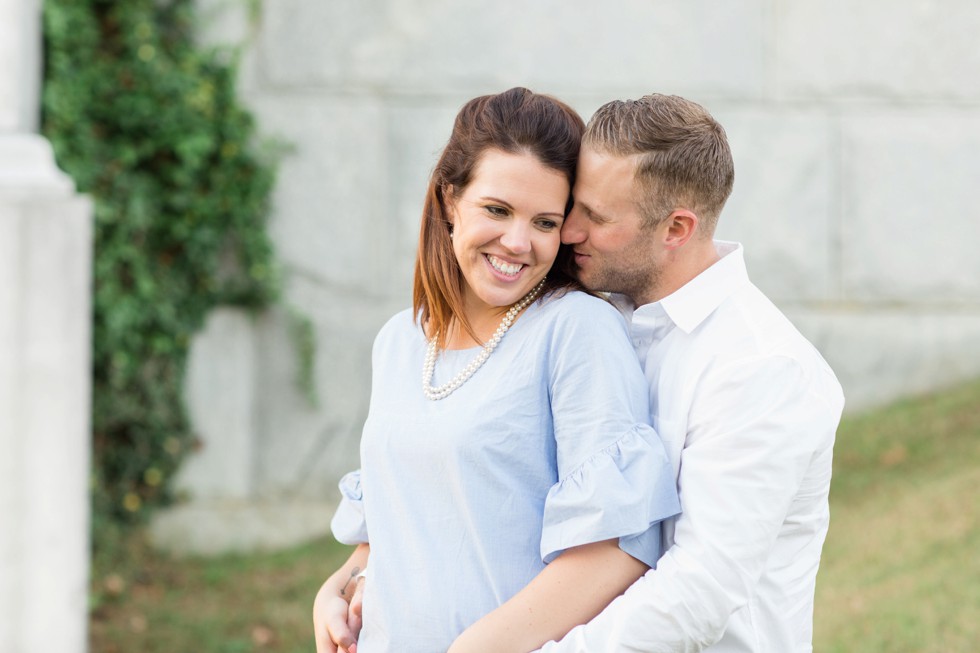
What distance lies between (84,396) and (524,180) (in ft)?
9.14

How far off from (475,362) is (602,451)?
32 cm

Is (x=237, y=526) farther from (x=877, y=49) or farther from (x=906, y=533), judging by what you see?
(x=877, y=49)

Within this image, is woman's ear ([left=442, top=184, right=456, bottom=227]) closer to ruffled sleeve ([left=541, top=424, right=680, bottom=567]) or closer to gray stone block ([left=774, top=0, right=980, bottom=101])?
ruffled sleeve ([left=541, top=424, right=680, bottom=567])

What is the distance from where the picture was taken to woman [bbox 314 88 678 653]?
195cm

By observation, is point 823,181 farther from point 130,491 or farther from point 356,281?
point 130,491

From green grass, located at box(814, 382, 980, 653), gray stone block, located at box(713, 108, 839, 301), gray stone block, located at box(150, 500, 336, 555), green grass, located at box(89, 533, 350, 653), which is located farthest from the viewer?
gray stone block, located at box(713, 108, 839, 301)

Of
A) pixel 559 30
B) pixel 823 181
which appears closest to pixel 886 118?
pixel 823 181

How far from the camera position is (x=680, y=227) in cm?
219

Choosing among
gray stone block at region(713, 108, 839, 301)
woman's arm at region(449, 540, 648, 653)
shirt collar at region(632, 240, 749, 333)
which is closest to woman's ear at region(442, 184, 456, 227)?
shirt collar at region(632, 240, 749, 333)

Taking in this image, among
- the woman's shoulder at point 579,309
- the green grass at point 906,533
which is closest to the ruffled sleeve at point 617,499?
the woman's shoulder at point 579,309

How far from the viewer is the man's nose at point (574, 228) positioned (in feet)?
7.11

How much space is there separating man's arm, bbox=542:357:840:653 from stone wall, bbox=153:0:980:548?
408 centimetres

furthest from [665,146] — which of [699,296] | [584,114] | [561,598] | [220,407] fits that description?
[220,407]

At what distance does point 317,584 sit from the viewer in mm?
5324
